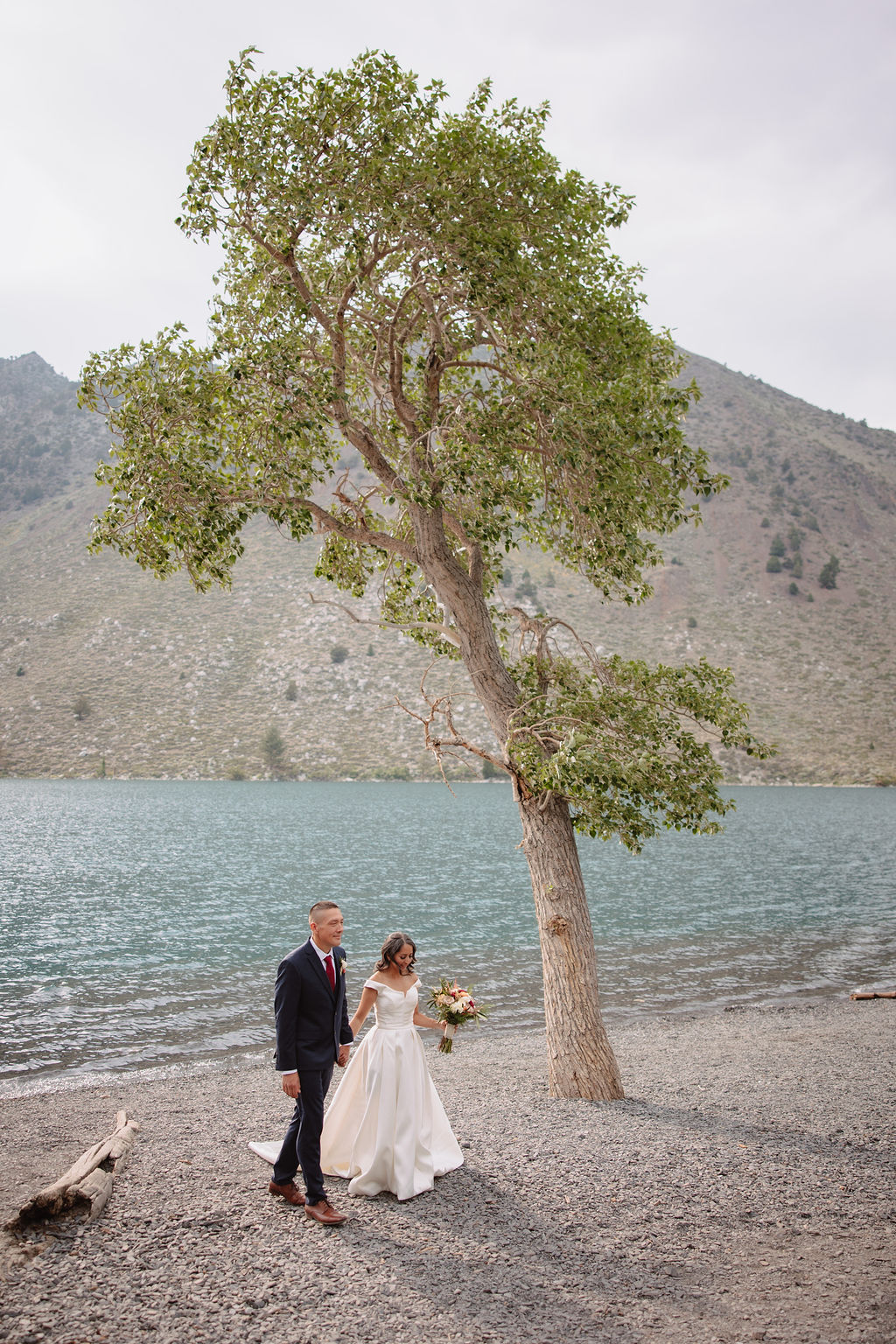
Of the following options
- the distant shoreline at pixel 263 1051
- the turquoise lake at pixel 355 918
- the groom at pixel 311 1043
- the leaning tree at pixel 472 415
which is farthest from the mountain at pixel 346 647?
the groom at pixel 311 1043

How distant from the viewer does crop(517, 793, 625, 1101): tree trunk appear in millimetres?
9250

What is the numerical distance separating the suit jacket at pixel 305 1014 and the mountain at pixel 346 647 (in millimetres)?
68138

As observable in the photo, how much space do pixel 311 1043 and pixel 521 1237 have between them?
1.92 m

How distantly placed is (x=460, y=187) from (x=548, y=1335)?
33.2 ft

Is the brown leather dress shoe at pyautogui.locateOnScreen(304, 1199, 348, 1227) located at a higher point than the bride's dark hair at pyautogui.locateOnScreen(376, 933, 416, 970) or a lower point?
lower

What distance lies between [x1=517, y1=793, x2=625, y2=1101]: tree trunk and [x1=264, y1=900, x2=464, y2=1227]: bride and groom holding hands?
2444mm

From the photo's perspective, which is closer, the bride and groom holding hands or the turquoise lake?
the bride and groom holding hands

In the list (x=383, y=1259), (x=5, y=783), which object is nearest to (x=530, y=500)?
(x=383, y=1259)

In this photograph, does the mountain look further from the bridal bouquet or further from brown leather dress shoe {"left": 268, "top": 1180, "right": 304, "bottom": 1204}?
brown leather dress shoe {"left": 268, "top": 1180, "right": 304, "bottom": 1204}

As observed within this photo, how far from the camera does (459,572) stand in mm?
9969

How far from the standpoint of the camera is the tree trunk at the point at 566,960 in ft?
30.3

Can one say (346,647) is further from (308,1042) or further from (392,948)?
(308,1042)

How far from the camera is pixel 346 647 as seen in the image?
11081 cm

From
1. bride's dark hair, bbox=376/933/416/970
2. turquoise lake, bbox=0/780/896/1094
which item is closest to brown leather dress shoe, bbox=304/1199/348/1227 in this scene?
bride's dark hair, bbox=376/933/416/970
